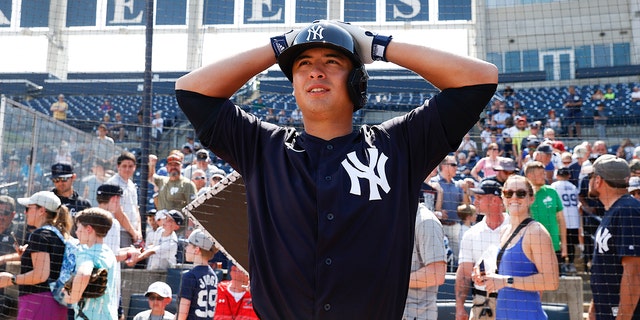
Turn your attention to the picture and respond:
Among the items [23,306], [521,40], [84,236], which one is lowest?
[23,306]

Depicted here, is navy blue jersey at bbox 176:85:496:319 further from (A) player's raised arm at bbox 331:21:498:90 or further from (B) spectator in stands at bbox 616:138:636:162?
(B) spectator in stands at bbox 616:138:636:162

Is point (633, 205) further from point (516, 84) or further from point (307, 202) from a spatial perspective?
point (516, 84)

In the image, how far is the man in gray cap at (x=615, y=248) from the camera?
13.8ft

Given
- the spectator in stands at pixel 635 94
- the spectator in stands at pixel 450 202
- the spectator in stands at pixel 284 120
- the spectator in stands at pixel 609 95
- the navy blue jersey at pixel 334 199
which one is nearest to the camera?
the navy blue jersey at pixel 334 199

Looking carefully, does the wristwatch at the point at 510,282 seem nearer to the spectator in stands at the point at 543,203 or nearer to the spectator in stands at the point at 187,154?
the spectator in stands at the point at 543,203

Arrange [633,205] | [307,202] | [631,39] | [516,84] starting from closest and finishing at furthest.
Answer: [307,202] < [633,205] < [631,39] < [516,84]

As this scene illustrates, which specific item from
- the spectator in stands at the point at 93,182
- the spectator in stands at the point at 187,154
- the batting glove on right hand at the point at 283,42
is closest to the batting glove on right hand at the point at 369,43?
the batting glove on right hand at the point at 283,42

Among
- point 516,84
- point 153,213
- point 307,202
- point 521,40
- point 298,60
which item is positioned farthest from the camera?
point 516,84

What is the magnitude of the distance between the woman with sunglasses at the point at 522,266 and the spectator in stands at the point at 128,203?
13.0 ft

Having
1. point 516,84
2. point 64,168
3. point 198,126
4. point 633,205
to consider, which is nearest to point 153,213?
point 64,168

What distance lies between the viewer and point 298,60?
1.97 metres

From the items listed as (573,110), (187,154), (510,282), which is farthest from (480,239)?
(573,110)

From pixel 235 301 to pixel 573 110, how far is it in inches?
532

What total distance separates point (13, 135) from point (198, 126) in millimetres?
5117
